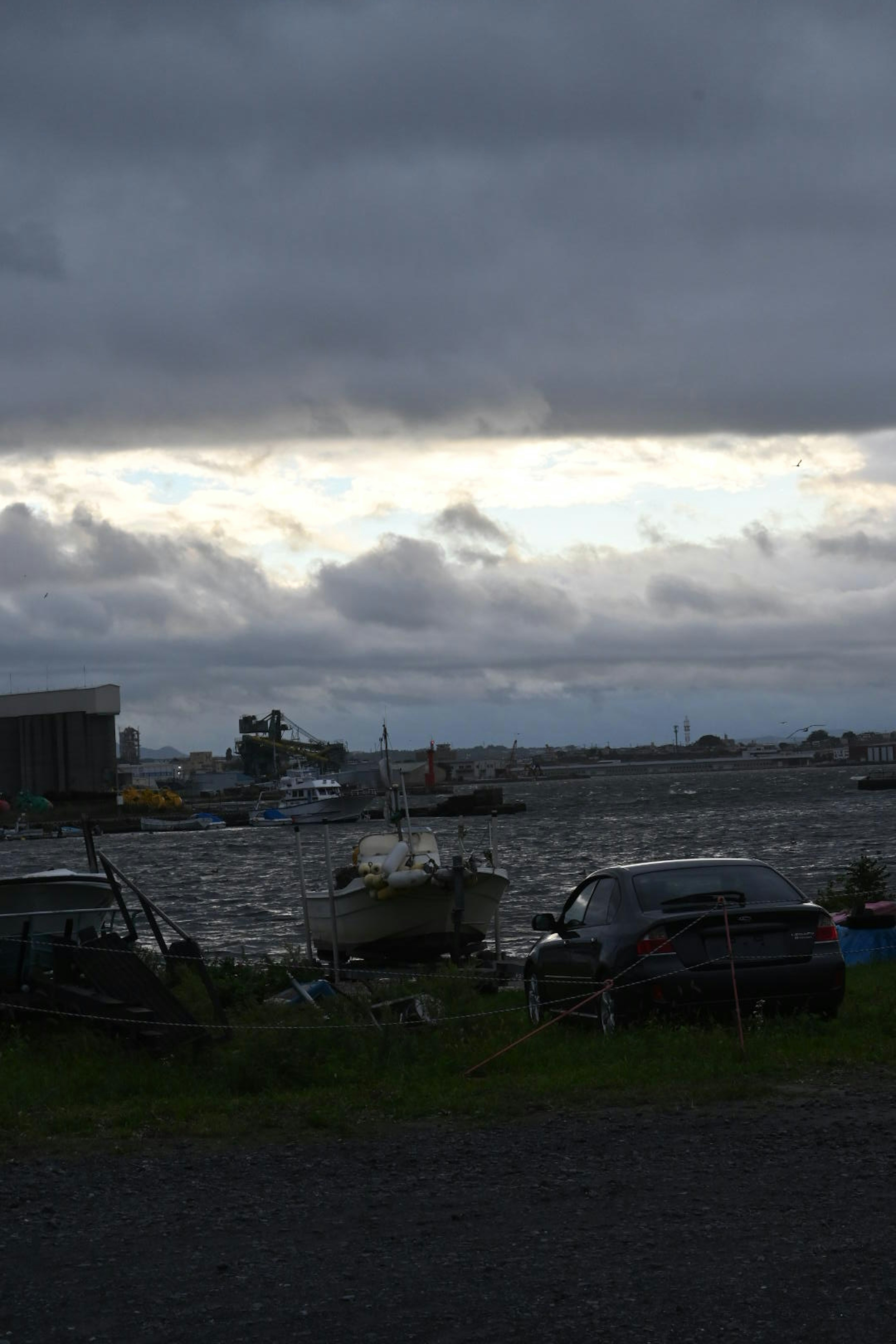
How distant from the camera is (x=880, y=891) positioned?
23.8 m

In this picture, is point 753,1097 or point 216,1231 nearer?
point 216,1231

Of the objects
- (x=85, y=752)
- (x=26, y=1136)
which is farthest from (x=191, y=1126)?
(x=85, y=752)

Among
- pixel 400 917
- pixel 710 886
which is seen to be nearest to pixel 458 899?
pixel 400 917

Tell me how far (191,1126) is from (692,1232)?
426 cm

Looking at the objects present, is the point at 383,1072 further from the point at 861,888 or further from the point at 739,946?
the point at 861,888

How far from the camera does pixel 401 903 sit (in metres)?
25.6

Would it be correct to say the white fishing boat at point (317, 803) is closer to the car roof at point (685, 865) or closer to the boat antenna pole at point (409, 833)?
the boat antenna pole at point (409, 833)

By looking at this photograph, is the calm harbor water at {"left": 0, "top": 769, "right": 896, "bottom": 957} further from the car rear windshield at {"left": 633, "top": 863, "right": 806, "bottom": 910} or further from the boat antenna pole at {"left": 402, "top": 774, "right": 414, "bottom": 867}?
the car rear windshield at {"left": 633, "top": 863, "right": 806, "bottom": 910}

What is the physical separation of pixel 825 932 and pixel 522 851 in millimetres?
63561

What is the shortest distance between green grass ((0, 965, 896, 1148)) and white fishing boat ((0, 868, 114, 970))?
3.15m

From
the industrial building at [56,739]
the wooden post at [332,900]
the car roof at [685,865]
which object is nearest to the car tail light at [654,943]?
the car roof at [685,865]

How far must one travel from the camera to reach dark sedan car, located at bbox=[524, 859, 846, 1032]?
12016mm

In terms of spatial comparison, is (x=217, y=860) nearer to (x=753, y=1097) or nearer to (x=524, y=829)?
(x=524, y=829)

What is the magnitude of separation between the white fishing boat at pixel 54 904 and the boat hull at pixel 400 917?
23.5ft
